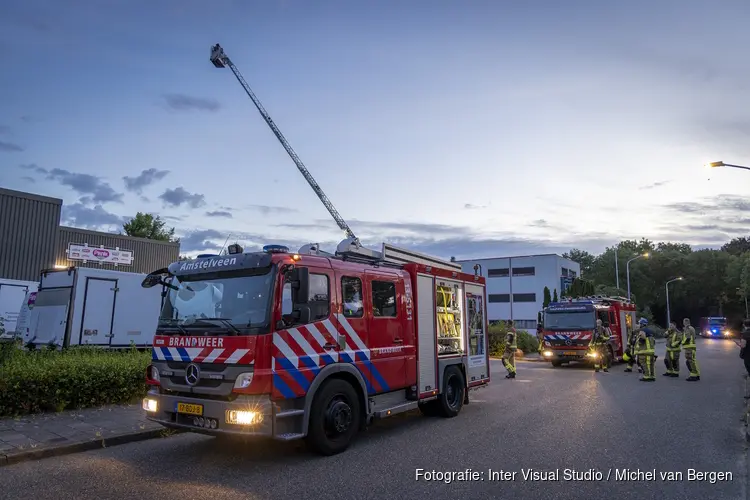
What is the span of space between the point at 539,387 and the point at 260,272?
1026 cm

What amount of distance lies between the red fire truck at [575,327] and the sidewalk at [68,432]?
15.5 meters

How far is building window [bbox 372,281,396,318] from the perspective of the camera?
8297 mm

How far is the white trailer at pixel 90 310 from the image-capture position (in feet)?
50.1

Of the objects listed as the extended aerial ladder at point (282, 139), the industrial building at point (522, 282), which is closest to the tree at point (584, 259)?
the industrial building at point (522, 282)

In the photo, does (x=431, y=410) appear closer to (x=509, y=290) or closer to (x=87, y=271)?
(x=87, y=271)

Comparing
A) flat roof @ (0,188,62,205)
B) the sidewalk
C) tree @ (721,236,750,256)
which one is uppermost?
tree @ (721,236,750,256)

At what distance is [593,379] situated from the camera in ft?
54.3

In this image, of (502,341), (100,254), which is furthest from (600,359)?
(100,254)

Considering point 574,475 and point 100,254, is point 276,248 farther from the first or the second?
point 100,254

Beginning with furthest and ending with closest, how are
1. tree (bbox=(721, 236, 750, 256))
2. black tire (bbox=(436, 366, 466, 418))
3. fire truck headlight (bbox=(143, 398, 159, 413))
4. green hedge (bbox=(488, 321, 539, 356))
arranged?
tree (bbox=(721, 236, 750, 256)) → green hedge (bbox=(488, 321, 539, 356)) → black tire (bbox=(436, 366, 466, 418)) → fire truck headlight (bbox=(143, 398, 159, 413))

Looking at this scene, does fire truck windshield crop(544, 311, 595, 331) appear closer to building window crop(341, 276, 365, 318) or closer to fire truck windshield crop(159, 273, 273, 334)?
building window crop(341, 276, 365, 318)

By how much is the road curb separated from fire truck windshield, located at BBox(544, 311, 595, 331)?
16007 millimetres

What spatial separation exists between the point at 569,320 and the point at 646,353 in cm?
442

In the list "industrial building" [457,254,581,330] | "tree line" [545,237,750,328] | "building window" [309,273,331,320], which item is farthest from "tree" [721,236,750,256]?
"building window" [309,273,331,320]
